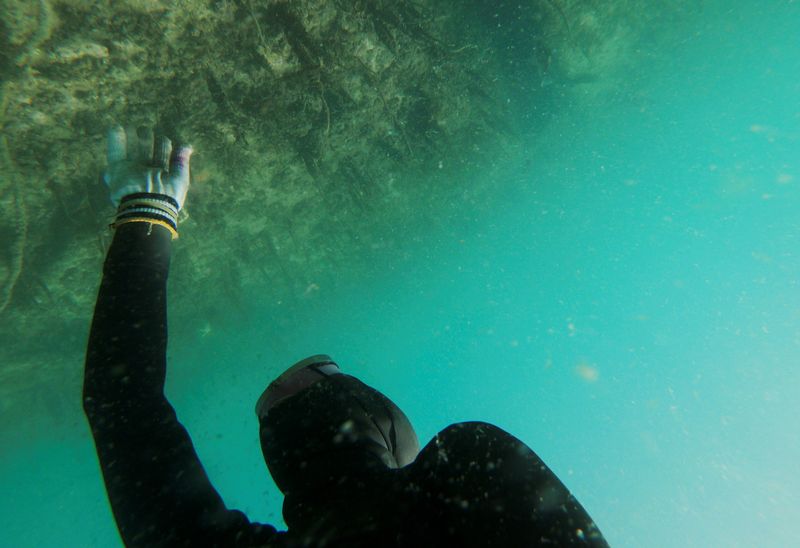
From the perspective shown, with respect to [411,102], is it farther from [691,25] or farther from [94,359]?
[691,25]

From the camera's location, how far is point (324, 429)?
1196mm

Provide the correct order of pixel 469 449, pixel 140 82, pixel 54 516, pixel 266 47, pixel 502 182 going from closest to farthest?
pixel 469 449 → pixel 140 82 → pixel 266 47 → pixel 502 182 → pixel 54 516

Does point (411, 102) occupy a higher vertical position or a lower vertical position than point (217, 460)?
lower

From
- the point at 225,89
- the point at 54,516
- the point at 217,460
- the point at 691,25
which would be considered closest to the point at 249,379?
the point at 217,460

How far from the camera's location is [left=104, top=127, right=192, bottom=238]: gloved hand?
171 centimetres

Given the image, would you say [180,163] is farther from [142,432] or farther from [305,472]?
[305,472]

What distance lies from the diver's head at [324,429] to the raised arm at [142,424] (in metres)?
0.17

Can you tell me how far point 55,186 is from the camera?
221 inches

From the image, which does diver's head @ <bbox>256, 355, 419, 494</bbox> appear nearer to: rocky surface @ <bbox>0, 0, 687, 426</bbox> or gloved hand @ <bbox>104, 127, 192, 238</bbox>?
gloved hand @ <bbox>104, 127, 192, 238</bbox>

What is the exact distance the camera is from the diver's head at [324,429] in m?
1.07

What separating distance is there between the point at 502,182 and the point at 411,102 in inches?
269

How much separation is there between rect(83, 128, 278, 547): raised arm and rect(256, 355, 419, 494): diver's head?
17cm

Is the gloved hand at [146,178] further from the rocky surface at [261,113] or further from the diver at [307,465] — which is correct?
the rocky surface at [261,113]

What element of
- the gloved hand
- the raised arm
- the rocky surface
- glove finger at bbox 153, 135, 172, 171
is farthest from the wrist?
the rocky surface
